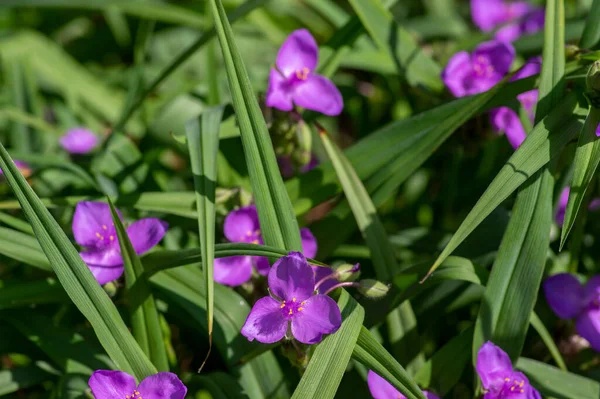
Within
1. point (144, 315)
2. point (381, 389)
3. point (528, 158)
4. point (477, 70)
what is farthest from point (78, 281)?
point (477, 70)

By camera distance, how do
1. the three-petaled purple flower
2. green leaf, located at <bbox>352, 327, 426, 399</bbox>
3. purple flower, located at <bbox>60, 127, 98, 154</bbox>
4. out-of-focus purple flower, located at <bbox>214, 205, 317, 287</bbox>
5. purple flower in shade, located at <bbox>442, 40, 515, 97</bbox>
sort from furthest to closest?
the three-petaled purple flower → purple flower, located at <bbox>60, 127, 98, 154</bbox> → purple flower in shade, located at <bbox>442, 40, 515, 97</bbox> → out-of-focus purple flower, located at <bbox>214, 205, 317, 287</bbox> → green leaf, located at <bbox>352, 327, 426, 399</bbox>

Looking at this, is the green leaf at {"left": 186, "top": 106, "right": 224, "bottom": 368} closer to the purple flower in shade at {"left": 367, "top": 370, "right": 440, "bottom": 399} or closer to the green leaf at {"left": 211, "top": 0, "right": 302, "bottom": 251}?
the green leaf at {"left": 211, "top": 0, "right": 302, "bottom": 251}

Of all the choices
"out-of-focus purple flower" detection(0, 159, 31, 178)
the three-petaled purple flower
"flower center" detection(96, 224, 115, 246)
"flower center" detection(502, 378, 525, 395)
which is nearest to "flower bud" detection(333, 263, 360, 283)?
"flower center" detection(502, 378, 525, 395)

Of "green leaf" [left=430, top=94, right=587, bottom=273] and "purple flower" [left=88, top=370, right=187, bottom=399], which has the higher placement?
"green leaf" [left=430, top=94, right=587, bottom=273]

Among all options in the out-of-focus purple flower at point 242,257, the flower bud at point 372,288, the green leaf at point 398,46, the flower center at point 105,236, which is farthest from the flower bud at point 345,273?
the green leaf at point 398,46

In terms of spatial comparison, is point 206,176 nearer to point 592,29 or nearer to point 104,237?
point 104,237
